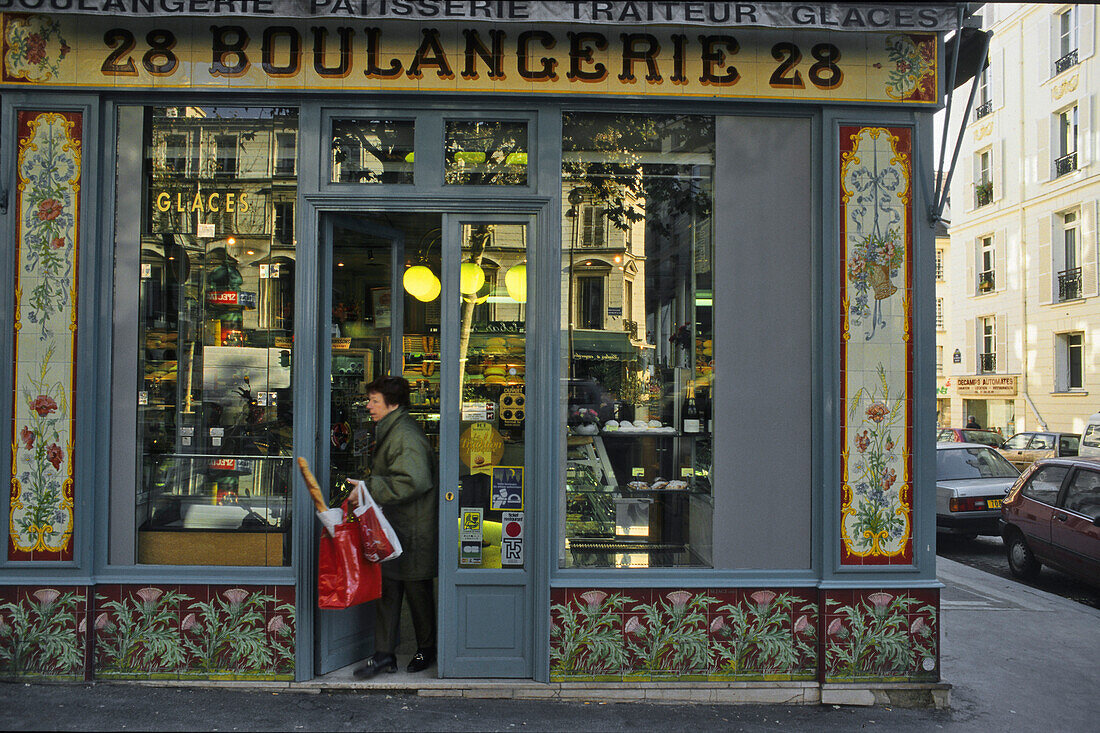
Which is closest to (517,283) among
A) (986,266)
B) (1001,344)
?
(1001,344)

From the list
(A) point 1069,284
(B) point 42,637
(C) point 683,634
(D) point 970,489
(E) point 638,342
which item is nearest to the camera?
(B) point 42,637

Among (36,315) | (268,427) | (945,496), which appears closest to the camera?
(36,315)

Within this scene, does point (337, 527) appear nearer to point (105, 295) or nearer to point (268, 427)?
point (268, 427)

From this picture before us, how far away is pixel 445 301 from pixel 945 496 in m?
8.91

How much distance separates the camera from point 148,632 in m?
5.00

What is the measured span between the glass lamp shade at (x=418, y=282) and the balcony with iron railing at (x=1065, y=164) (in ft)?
84.4

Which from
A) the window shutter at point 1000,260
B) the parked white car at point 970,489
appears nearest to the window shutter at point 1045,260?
the window shutter at point 1000,260

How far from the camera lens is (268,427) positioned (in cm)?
538

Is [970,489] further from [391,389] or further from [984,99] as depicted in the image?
[984,99]

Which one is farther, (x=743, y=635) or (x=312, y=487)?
(x=743, y=635)

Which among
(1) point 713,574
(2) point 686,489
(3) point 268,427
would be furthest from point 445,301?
(1) point 713,574

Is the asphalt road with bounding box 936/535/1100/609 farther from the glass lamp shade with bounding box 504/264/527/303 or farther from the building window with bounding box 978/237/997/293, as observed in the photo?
the building window with bounding box 978/237/997/293

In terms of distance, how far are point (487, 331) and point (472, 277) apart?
15.5 inches

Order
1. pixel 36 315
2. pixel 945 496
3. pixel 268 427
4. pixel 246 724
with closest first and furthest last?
pixel 246 724, pixel 36 315, pixel 268 427, pixel 945 496
